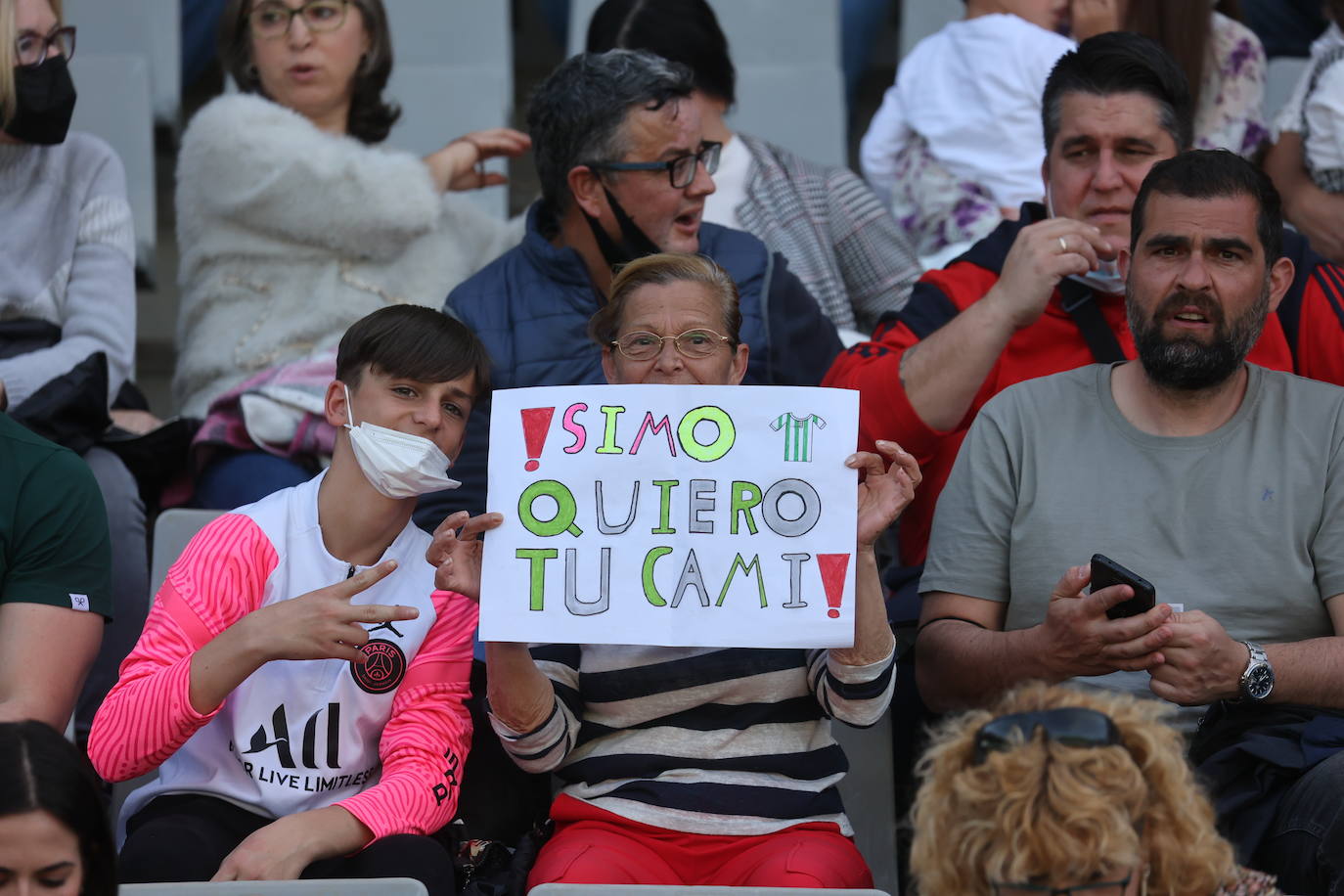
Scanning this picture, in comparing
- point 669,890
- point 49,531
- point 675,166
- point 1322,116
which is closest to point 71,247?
point 49,531

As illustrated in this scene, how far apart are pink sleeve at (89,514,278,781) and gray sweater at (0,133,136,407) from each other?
1190 mm

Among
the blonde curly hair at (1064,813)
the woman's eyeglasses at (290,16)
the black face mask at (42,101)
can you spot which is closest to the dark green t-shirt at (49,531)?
the black face mask at (42,101)

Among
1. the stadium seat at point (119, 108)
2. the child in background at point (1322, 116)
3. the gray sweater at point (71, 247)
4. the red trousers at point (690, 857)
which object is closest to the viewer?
the red trousers at point (690, 857)

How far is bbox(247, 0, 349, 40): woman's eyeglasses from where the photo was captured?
4.52 metres

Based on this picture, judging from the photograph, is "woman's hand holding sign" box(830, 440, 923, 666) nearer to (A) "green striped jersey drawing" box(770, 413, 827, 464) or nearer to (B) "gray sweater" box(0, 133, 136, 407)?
(A) "green striped jersey drawing" box(770, 413, 827, 464)

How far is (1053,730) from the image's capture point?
1932 mm

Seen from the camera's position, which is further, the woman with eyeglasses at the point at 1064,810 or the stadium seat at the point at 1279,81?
the stadium seat at the point at 1279,81

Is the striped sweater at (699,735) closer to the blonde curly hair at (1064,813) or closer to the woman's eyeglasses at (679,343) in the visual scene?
the woman's eyeglasses at (679,343)

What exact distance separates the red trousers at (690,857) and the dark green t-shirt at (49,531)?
0.94m

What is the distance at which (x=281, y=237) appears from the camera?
14.4ft

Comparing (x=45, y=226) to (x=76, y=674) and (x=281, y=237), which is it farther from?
(x=76, y=674)

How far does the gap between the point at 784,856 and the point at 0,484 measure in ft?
4.83

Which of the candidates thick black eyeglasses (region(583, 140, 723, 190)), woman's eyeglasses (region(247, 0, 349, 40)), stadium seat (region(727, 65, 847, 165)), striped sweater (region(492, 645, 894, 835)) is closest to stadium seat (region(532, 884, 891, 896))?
striped sweater (region(492, 645, 894, 835))

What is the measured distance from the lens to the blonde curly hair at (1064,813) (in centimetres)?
188
